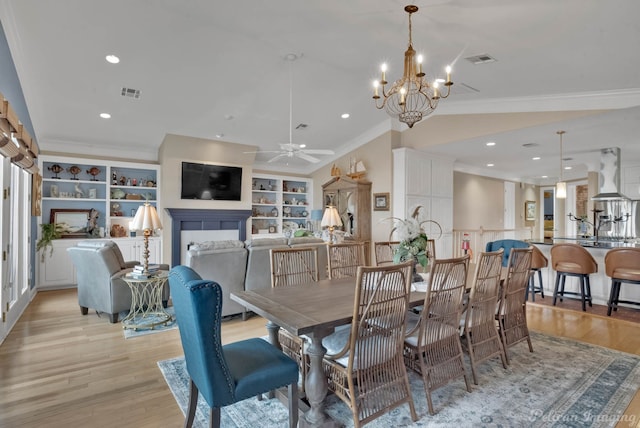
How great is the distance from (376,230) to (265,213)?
3.13m

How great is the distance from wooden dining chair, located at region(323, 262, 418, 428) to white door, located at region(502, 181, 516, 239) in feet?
29.8

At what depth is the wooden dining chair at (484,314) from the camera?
8.35ft

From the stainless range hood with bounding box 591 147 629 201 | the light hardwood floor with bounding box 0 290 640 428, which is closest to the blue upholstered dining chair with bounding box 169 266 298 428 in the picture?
the light hardwood floor with bounding box 0 290 640 428

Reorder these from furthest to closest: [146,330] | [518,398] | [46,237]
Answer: [46,237] < [146,330] < [518,398]

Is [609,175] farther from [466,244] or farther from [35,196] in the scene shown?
[35,196]

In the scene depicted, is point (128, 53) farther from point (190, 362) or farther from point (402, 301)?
point (402, 301)

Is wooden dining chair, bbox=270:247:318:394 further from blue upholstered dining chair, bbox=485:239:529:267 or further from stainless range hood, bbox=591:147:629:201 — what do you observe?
stainless range hood, bbox=591:147:629:201

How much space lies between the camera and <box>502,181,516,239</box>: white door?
9.84 m

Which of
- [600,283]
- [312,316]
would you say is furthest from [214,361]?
[600,283]

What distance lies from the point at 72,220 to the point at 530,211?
12.3m

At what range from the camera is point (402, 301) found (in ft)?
6.65

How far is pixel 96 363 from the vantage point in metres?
2.96

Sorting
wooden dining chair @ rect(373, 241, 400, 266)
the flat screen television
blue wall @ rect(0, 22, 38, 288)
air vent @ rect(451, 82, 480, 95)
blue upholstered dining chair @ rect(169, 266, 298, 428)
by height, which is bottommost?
blue upholstered dining chair @ rect(169, 266, 298, 428)

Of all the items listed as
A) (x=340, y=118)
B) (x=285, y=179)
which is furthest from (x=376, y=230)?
(x=285, y=179)
